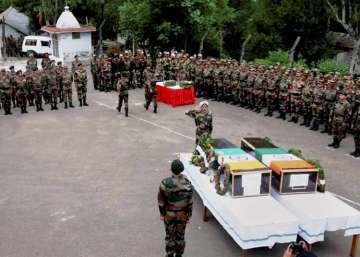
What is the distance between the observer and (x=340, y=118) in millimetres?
13375

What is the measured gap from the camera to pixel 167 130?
613 inches

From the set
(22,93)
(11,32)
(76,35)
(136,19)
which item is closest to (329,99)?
(22,93)

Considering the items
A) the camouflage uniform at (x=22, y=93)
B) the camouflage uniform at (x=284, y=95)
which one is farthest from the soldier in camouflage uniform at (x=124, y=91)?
the camouflage uniform at (x=284, y=95)

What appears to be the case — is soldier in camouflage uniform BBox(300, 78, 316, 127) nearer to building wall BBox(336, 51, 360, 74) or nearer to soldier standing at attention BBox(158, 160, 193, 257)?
soldier standing at attention BBox(158, 160, 193, 257)

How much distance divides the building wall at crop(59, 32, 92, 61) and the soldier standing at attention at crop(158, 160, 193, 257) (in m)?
26.4

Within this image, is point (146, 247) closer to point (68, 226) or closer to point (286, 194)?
point (68, 226)

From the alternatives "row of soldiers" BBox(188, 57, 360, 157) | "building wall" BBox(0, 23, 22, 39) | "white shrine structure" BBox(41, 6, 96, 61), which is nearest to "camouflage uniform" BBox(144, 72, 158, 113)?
"row of soldiers" BBox(188, 57, 360, 157)

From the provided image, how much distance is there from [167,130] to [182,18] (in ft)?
42.3

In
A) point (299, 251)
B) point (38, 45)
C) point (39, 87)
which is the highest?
point (38, 45)

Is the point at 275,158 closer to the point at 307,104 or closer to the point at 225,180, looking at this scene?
the point at 225,180

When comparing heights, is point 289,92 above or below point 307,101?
above

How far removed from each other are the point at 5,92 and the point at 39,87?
1196 millimetres

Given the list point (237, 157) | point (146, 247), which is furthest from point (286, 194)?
point (146, 247)

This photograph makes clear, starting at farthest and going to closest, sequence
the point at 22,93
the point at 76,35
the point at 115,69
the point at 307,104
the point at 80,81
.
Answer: the point at 76,35, the point at 115,69, the point at 80,81, the point at 22,93, the point at 307,104
